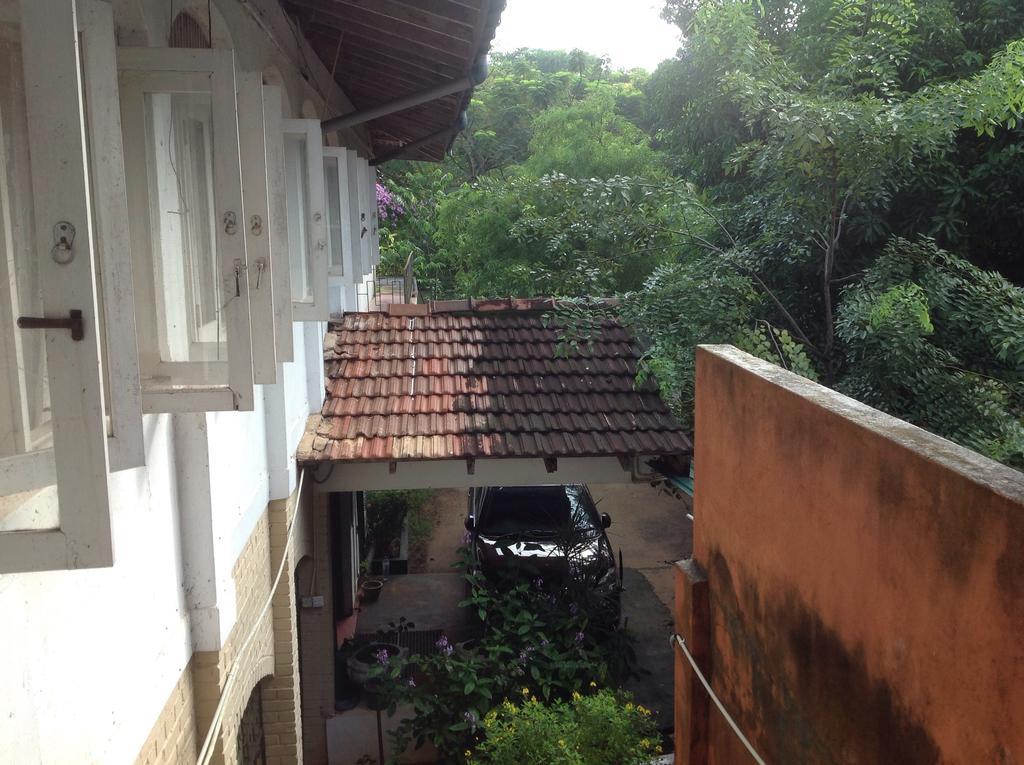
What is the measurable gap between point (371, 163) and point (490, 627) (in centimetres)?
600

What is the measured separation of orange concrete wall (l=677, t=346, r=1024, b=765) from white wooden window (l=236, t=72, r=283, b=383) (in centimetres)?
190

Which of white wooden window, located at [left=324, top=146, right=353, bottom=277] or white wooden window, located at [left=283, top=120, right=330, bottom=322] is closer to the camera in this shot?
white wooden window, located at [left=283, top=120, right=330, bottom=322]

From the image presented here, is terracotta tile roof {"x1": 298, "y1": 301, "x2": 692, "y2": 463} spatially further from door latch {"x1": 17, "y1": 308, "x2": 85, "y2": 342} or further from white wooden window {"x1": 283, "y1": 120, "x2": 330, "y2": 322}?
door latch {"x1": 17, "y1": 308, "x2": 85, "y2": 342}

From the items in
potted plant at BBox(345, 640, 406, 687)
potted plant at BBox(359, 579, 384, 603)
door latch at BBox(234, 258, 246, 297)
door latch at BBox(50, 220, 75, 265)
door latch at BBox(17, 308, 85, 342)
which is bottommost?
potted plant at BBox(359, 579, 384, 603)

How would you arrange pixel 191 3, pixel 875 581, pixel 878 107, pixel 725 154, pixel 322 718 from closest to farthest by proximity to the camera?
pixel 875 581, pixel 191 3, pixel 878 107, pixel 322 718, pixel 725 154

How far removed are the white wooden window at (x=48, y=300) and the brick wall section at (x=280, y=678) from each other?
11.5ft

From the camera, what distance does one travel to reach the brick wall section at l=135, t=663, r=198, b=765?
303cm

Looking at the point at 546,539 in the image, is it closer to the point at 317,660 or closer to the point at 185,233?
the point at 317,660

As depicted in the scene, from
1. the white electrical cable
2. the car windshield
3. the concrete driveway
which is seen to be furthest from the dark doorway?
the car windshield

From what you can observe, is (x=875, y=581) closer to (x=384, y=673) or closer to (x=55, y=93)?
→ (x=55, y=93)

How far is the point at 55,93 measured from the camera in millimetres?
1587

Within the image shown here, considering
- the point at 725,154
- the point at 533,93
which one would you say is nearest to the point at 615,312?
the point at 725,154

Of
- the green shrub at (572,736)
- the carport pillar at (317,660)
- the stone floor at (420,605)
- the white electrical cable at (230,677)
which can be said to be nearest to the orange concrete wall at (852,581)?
the green shrub at (572,736)

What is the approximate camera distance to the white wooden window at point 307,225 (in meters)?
4.54
